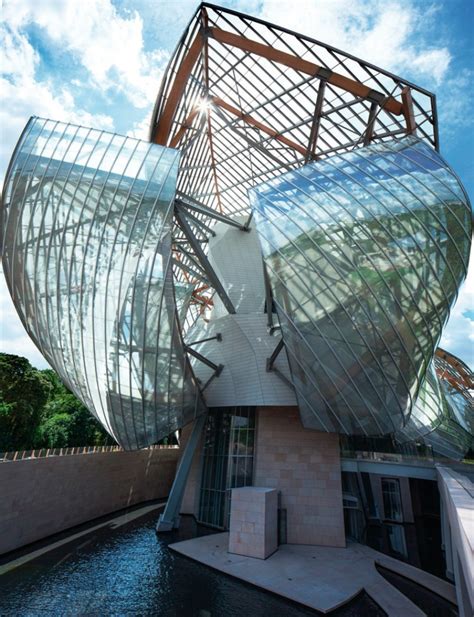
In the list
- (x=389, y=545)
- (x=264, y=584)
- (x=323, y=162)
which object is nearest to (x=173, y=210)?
(x=323, y=162)

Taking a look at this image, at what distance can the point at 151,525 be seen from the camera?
2284 cm

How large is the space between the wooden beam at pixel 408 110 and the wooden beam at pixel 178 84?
459 inches

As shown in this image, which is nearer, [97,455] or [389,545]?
[389,545]

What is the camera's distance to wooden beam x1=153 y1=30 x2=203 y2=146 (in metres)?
21.1

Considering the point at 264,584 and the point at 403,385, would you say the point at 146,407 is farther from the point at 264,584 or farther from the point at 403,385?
the point at 403,385

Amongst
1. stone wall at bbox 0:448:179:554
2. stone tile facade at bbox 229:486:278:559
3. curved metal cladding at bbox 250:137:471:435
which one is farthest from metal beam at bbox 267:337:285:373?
stone wall at bbox 0:448:179:554

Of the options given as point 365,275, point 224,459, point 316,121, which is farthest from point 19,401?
point 316,121

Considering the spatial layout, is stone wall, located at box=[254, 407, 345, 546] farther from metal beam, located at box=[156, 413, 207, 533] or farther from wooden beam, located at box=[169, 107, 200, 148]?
wooden beam, located at box=[169, 107, 200, 148]

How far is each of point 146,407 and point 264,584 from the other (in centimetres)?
987

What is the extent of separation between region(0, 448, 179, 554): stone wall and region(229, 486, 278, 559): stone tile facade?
32.6 ft

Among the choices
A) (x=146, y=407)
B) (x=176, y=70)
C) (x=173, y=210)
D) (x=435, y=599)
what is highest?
(x=176, y=70)

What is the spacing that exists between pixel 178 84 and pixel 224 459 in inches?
938

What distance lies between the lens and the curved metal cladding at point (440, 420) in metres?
29.0

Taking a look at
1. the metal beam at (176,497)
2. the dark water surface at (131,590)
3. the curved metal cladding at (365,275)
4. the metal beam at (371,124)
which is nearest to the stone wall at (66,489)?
the dark water surface at (131,590)
